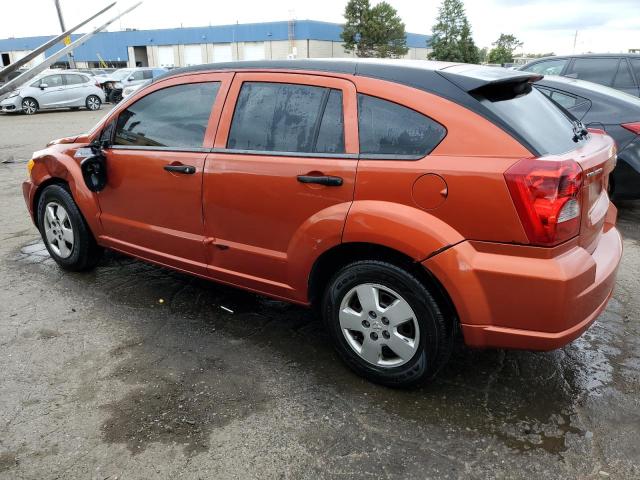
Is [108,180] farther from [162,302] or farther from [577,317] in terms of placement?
[577,317]

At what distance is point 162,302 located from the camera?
398 centimetres

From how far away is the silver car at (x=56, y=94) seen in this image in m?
19.8

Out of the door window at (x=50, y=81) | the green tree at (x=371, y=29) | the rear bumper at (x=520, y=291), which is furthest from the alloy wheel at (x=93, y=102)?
the green tree at (x=371, y=29)

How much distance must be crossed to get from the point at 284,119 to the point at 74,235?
7.59 ft

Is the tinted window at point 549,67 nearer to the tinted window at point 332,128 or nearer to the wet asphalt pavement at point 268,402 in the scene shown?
the wet asphalt pavement at point 268,402

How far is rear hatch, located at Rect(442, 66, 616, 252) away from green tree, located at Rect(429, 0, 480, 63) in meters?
66.3

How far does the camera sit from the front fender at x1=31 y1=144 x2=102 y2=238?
13.5 ft

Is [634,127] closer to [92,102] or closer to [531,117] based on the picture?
[531,117]

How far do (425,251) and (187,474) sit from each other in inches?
57.1

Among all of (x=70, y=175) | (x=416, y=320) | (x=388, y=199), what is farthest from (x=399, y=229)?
(x=70, y=175)

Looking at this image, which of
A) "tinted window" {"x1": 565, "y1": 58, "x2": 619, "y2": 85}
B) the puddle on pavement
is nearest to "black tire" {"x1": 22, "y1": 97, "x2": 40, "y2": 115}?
"tinted window" {"x1": 565, "y1": 58, "x2": 619, "y2": 85}

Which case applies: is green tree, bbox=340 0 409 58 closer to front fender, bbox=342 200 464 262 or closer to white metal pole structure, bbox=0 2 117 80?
white metal pole structure, bbox=0 2 117 80

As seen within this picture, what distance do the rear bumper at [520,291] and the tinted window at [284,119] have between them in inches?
35.0

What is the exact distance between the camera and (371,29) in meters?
62.2
